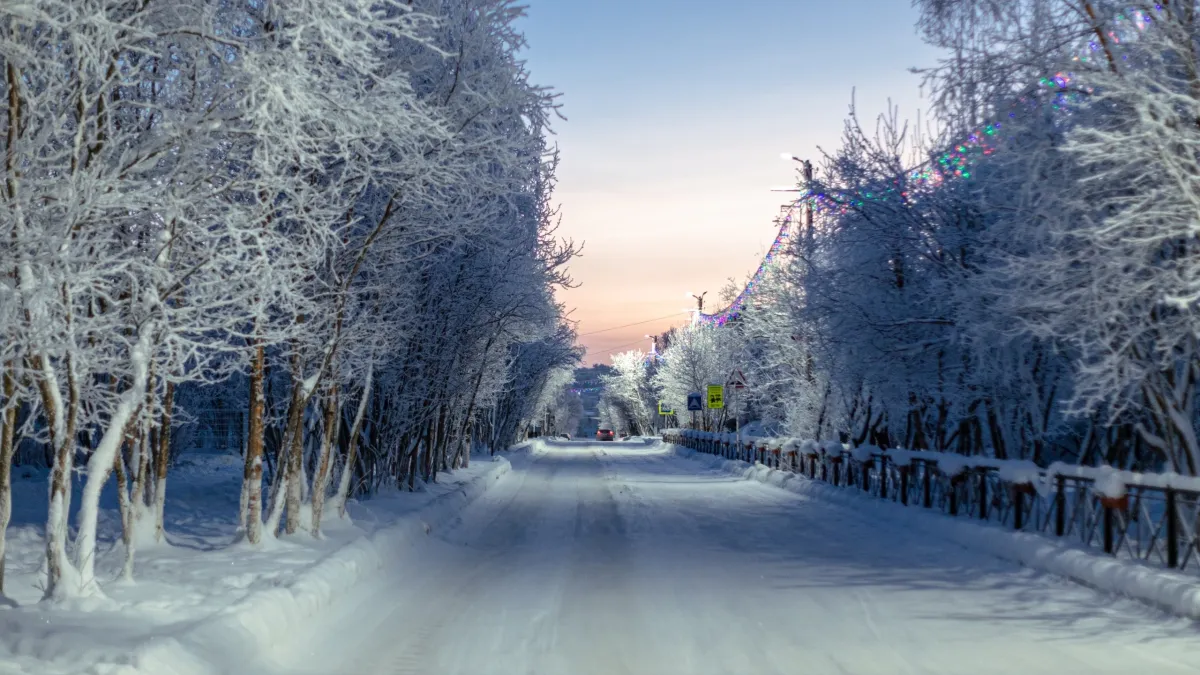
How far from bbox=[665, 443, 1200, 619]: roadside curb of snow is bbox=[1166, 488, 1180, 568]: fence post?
369mm

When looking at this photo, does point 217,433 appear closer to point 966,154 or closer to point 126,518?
point 966,154

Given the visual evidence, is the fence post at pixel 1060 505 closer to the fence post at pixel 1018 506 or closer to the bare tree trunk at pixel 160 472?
the fence post at pixel 1018 506

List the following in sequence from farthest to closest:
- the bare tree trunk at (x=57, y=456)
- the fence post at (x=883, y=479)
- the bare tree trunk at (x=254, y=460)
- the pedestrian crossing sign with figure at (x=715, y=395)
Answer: the pedestrian crossing sign with figure at (x=715, y=395), the fence post at (x=883, y=479), the bare tree trunk at (x=254, y=460), the bare tree trunk at (x=57, y=456)

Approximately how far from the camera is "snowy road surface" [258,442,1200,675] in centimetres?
792

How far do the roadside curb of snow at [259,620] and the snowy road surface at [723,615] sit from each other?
0.17 meters

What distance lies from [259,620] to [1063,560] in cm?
828

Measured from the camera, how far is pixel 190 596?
29.2 feet

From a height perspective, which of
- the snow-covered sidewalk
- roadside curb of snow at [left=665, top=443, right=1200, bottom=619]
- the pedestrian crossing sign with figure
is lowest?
the snow-covered sidewalk

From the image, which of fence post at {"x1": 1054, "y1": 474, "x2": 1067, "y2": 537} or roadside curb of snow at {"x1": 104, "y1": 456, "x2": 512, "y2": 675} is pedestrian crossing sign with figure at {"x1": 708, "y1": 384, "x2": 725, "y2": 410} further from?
roadside curb of snow at {"x1": 104, "y1": 456, "x2": 512, "y2": 675}

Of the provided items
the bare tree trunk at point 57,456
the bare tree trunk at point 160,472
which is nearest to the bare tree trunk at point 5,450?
the bare tree trunk at point 57,456

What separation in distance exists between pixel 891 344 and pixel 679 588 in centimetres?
1045

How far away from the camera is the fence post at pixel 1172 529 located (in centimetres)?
1098

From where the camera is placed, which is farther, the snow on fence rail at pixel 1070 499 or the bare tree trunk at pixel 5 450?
the snow on fence rail at pixel 1070 499

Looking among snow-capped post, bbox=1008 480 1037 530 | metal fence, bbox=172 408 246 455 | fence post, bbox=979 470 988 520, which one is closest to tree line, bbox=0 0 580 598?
snow-capped post, bbox=1008 480 1037 530
